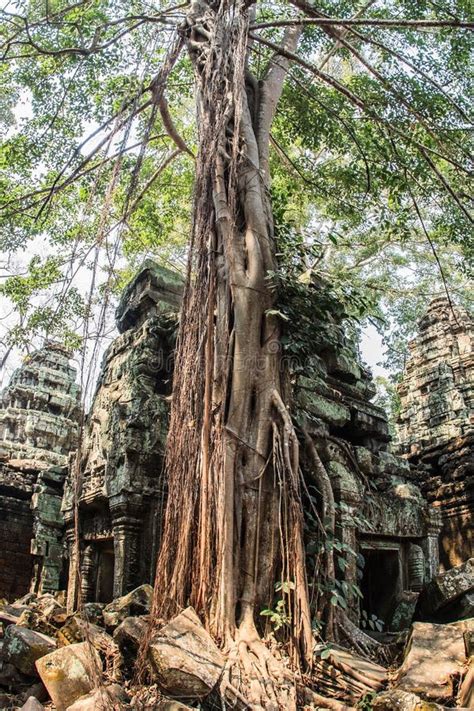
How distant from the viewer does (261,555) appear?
11.8 ft

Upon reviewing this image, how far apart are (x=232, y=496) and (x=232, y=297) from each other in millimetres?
1406

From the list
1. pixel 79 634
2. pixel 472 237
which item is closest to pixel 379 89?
pixel 472 237

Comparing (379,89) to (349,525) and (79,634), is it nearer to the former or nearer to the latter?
(349,525)

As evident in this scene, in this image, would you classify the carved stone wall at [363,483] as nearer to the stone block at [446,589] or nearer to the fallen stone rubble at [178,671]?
the stone block at [446,589]

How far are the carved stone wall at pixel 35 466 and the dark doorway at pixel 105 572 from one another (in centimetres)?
105

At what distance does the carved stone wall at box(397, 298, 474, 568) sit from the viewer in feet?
24.9

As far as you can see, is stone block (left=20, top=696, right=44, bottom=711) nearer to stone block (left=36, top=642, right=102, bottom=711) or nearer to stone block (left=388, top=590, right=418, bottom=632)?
stone block (left=36, top=642, right=102, bottom=711)

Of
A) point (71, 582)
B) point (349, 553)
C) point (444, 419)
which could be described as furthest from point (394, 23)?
point (444, 419)

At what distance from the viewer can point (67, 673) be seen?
3.03 m

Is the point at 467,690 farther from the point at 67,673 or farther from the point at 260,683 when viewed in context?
the point at 67,673

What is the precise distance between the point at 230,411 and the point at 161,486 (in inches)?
60.7

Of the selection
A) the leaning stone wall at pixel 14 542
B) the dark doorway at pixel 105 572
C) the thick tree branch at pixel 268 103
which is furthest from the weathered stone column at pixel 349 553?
the leaning stone wall at pixel 14 542

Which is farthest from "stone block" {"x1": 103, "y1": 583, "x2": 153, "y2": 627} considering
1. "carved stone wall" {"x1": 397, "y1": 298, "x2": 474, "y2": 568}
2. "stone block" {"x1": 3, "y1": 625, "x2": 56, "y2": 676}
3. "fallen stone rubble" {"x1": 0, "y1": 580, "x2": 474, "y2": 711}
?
"carved stone wall" {"x1": 397, "y1": 298, "x2": 474, "y2": 568}

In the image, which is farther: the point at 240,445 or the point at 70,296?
the point at 70,296
